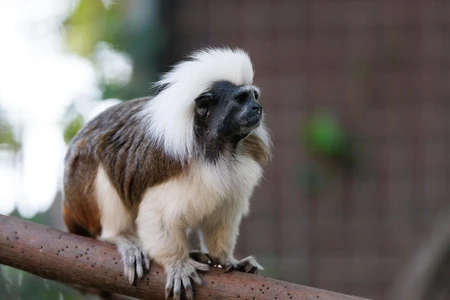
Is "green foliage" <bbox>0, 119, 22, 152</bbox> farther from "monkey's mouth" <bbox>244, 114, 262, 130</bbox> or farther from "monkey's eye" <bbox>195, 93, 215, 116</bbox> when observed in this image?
"monkey's mouth" <bbox>244, 114, 262, 130</bbox>

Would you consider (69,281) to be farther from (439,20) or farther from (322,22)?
(439,20)

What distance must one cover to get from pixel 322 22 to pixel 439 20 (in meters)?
0.93

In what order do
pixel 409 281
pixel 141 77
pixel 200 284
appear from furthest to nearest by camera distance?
pixel 141 77 → pixel 409 281 → pixel 200 284

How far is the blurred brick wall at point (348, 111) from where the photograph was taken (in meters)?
6.09

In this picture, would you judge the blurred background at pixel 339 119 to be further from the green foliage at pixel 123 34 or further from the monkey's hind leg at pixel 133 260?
the monkey's hind leg at pixel 133 260

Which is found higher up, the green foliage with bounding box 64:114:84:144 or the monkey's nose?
the monkey's nose

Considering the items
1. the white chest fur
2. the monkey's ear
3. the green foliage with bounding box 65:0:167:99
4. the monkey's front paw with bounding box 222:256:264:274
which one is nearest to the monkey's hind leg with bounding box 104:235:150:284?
the white chest fur

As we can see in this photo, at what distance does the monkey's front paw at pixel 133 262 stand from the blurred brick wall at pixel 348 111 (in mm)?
3029

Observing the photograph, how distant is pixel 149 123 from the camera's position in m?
3.13

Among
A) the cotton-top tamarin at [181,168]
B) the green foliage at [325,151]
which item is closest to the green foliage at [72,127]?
the cotton-top tamarin at [181,168]

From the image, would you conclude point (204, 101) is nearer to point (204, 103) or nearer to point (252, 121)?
point (204, 103)

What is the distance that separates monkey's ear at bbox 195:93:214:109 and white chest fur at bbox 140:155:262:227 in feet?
0.78

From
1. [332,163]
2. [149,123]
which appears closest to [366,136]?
[332,163]

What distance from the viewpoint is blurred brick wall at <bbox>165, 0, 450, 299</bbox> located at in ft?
20.0
